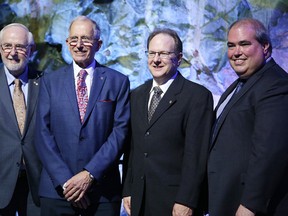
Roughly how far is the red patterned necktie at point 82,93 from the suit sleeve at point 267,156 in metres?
1.06

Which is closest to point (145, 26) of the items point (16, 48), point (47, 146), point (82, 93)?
point (16, 48)

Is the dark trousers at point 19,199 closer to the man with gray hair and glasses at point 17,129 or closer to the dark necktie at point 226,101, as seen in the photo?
the man with gray hair and glasses at point 17,129

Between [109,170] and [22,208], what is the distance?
2.38 ft

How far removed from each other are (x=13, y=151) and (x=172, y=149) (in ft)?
3.46

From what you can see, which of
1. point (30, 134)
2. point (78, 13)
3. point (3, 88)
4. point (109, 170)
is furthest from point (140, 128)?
point (78, 13)

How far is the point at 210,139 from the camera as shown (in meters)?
2.67

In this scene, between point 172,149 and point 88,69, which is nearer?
point 172,149

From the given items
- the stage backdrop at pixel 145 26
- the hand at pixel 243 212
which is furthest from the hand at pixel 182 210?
the stage backdrop at pixel 145 26

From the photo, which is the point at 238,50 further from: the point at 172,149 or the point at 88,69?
the point at 88,69

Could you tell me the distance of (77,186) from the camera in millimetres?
2715

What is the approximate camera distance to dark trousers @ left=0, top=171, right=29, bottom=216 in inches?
121

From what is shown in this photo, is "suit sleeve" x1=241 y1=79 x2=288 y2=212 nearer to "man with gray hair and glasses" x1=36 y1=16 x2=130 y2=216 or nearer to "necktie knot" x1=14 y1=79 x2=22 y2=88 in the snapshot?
"man with gray hair and glasses" x1=36 y1=16 x2=130 y2=216

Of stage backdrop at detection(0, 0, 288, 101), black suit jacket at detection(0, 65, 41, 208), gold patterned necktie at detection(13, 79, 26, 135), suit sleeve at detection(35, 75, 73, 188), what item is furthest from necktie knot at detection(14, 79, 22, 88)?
stage backdrop at detection(0, 0, 288, 101)

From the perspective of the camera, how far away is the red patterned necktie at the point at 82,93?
9.36 feet
